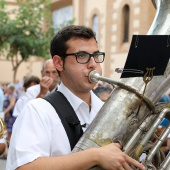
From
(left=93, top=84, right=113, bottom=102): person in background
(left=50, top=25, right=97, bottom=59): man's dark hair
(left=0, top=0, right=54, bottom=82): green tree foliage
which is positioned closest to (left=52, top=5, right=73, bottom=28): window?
(left=0, top=0, right=54, bottom=82): green tree foliage

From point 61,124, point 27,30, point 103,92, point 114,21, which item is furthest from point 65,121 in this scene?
point 27,30

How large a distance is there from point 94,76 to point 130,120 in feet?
0.81

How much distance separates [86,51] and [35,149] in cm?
49

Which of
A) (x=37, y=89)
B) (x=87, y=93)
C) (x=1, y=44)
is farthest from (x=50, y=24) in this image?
(x=87, y=93)

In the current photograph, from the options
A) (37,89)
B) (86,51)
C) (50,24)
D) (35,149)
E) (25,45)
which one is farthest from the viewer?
(50,24)

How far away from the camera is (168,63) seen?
6.96 feet

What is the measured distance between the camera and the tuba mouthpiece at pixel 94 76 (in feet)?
6.95

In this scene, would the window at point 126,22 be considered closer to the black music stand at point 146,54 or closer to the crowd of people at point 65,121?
the crowd of people at point 65,121

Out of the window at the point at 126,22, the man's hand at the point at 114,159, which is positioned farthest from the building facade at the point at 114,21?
the man's hand at the point at 114,159

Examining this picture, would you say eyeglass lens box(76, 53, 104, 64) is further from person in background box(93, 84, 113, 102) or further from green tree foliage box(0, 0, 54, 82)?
green tree foliage box(0, 0, 54, 82)

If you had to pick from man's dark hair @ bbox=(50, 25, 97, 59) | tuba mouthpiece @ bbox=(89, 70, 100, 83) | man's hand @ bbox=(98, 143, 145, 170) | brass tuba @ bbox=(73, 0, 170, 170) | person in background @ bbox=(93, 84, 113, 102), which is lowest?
person in background @ bbox=(93, 84, 113, 102)

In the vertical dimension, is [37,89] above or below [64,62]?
below

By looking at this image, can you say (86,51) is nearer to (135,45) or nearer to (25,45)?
(135,45)

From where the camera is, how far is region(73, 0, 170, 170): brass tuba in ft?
6.57
